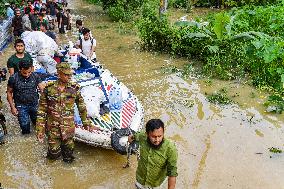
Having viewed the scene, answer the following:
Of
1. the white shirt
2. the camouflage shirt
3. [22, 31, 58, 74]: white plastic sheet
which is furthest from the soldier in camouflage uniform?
the white shirt

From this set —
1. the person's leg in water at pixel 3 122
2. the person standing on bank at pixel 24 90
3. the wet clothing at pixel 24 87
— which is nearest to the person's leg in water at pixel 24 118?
the person standing on bank at pixel 24 90

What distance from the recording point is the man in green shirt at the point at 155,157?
13.9 ft

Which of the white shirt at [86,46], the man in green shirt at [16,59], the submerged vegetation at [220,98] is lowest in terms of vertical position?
the submerged vegetation at [220,98]

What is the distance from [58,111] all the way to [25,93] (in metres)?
1.22

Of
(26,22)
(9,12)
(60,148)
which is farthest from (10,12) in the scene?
(60,148)

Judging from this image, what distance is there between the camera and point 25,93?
6945mm

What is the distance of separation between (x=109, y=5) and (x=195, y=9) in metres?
4.66

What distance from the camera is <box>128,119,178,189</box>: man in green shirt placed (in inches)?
167

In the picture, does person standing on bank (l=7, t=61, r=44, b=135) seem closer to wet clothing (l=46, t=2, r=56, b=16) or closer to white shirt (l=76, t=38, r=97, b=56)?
white shirt (l=76, t=38, r=97, b=56)

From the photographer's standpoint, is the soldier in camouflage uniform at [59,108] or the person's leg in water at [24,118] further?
A: the person's leg in water at [24,118]

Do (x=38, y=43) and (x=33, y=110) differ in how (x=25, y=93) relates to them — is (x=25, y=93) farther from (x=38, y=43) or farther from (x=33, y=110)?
(x=38, y=43)

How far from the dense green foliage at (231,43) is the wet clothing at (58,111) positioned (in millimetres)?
5445

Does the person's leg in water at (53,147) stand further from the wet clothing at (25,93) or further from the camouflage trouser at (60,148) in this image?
the wet clothing at (25,93)

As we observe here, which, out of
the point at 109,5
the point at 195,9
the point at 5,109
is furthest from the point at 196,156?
the point at 195,9
